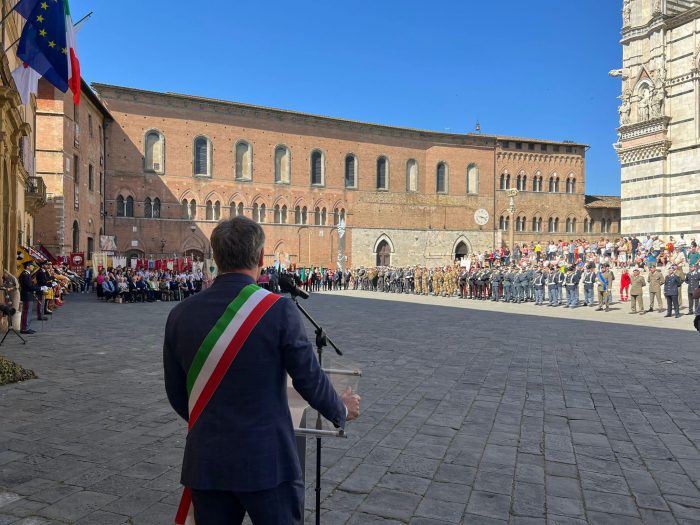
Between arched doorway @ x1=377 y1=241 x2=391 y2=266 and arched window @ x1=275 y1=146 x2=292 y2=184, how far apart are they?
33.9 ft

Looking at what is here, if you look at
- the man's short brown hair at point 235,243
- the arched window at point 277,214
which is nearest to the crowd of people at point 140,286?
the arched window at point 277,214

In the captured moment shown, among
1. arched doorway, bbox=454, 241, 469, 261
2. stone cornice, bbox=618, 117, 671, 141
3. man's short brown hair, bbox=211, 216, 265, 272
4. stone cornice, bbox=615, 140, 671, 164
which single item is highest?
stone cornice, bbox=618, 117, 671, 141

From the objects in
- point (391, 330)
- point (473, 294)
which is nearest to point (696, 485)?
point (391, 330)

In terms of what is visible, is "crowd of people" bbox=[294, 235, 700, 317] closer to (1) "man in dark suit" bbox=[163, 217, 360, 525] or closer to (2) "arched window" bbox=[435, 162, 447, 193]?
(2) "arched window" bbox=[435, 162, 447, 193]

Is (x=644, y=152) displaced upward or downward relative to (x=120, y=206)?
upward

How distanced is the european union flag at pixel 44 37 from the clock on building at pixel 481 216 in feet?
150

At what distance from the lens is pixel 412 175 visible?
52.5 m

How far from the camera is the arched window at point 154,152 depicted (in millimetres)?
41719

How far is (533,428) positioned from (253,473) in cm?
423

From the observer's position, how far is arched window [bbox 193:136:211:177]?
4372 cm

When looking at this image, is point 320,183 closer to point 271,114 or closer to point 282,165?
point 282,165

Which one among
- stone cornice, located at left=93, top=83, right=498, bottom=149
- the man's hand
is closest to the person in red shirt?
the man's hand

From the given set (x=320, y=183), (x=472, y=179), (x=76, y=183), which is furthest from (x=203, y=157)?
(x=472, y=179)

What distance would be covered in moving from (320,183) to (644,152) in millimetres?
25940
